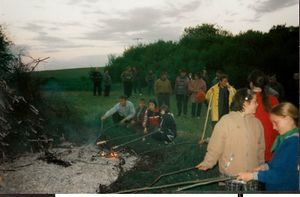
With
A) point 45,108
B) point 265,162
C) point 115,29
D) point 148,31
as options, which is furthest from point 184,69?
point 45,108

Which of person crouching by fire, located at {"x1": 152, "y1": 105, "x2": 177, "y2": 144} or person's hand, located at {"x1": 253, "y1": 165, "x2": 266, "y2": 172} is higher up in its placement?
person crouching by fire, located at {"x1": 152, "y1": 105, "x2": 177, "y2": 144}

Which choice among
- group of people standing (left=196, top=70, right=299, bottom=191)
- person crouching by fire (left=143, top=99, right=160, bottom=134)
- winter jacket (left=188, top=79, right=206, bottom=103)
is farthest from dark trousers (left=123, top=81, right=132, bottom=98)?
group of people standing (left=196, top=70, right=299, bottom=191)

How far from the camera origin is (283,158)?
3.74m

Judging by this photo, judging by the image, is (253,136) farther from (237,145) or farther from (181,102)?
(181,102)

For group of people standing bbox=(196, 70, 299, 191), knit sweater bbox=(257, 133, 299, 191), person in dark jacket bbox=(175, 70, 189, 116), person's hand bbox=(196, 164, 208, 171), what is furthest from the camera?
person in dark jacket bbox=(175, 70, 189, 116)

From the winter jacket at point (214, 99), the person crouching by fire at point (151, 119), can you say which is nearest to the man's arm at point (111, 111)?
the person crouching by fire at point (151, 119)

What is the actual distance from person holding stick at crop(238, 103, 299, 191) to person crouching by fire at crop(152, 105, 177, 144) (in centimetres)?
77

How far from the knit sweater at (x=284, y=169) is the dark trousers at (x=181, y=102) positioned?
3.14ft

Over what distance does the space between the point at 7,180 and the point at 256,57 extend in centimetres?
285

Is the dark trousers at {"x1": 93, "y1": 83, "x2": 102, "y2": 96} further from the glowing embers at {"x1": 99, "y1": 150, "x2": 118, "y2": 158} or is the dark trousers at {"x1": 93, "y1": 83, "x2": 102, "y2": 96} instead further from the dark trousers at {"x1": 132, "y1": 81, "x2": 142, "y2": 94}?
the glowing embers at {"x1": 99, "y1": 150, "x2": 118, "y2": 158}

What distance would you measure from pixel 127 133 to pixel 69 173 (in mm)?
728

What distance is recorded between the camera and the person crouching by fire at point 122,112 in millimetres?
4176

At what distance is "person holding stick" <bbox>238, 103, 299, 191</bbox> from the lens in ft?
12.3

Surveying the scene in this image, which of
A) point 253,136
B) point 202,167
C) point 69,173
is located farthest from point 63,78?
point 253,136
